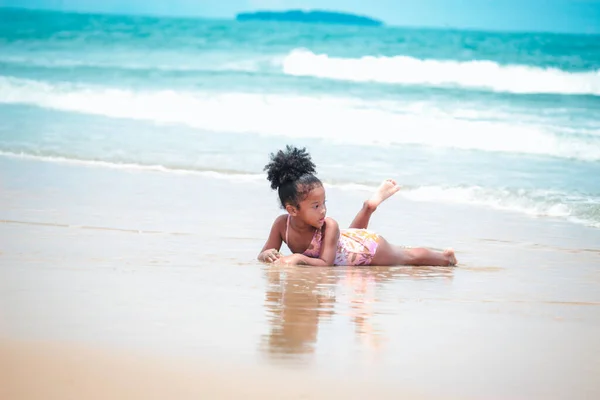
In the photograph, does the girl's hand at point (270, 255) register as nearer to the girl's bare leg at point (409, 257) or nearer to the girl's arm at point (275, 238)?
the girl's arm at point (275, 238)

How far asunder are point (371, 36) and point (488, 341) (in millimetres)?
35332

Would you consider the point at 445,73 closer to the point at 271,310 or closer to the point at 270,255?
the point at 270,255

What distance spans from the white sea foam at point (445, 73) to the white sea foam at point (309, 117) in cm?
490

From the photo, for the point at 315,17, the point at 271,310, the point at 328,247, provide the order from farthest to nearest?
the point at 315,17 → the point at 328,247 → the point at 271,310

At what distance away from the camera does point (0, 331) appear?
13.6ft

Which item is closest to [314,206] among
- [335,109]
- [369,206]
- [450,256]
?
[369,206]

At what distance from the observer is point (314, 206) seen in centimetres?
596

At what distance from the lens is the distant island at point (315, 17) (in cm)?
5066

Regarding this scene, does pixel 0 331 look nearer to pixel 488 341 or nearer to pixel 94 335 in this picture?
pixel 94 335

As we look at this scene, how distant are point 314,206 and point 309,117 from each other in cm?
1112

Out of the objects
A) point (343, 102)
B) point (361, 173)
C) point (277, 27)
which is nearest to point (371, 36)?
point (277, 27)

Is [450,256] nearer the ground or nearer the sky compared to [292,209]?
nearer the ground

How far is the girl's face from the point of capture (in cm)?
595

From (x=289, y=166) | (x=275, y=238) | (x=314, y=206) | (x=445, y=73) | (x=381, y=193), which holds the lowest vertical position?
(x=275, y=238)
